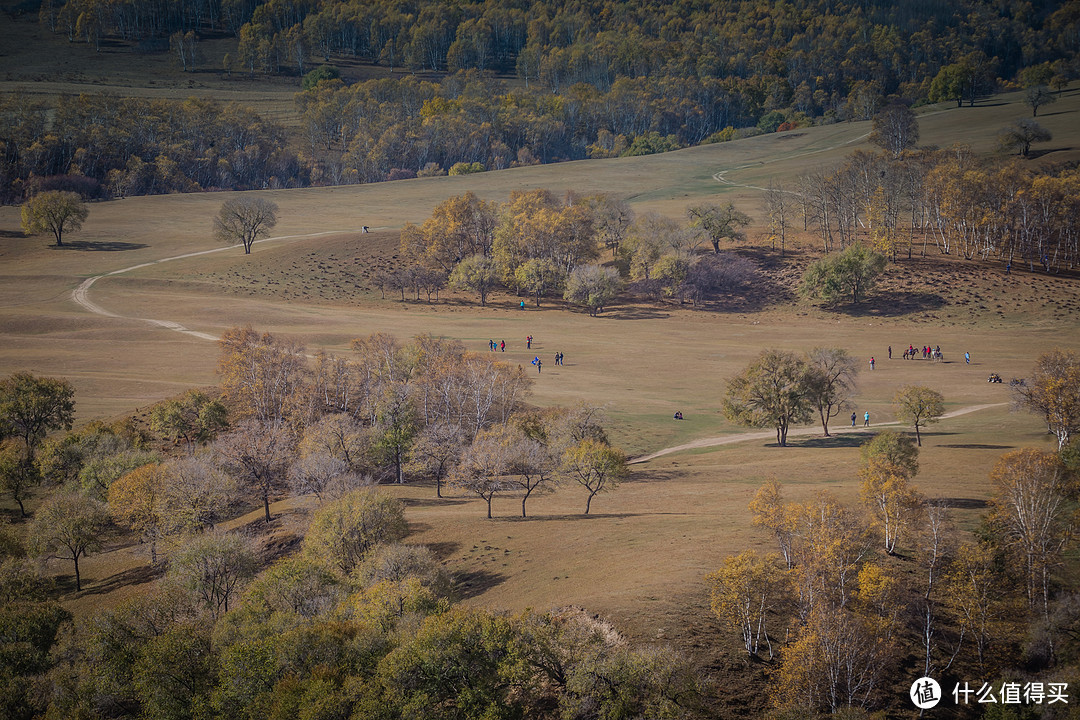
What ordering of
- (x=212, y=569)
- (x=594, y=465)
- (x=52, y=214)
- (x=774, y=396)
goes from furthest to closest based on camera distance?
(x=52, y=214) → (x=774, y=396) → (x=594, y=465) → (x=212, y=569)

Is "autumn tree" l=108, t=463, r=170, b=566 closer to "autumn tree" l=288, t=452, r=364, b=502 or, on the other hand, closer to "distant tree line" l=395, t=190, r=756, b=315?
"autumn tree" l=288, t=452, r=364, b=502

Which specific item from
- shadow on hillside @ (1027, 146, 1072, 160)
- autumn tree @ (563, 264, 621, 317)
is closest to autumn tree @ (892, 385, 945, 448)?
autumn tree @ (563, 264, 621, 317)

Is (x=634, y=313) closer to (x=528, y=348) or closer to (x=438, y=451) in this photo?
(x=528, y=348)

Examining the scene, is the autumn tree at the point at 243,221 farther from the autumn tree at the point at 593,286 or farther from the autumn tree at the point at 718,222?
the autumn tree at the point at 718,222

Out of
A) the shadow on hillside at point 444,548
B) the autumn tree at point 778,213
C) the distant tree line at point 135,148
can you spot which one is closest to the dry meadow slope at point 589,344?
the shadow on hillside at point 444,548

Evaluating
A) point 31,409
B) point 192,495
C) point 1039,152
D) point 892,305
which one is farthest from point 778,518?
point 1039,152

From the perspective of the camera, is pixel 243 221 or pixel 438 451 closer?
pixel 438 451

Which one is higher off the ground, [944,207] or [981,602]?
[944,207]
